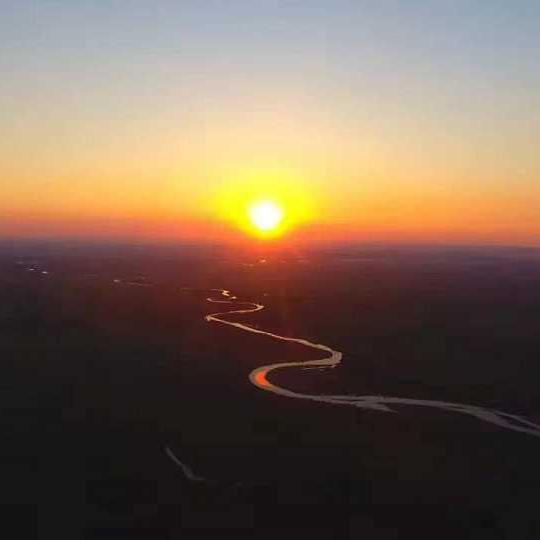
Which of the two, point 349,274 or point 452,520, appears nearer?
point 452,520

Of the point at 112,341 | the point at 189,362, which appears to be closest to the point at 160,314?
the point at 112,341

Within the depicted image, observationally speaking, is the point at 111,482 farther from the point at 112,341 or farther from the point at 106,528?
the point at 112,341

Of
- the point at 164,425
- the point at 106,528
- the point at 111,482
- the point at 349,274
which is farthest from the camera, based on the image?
the point at 349,274

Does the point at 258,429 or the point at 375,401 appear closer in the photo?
the point at 258,429

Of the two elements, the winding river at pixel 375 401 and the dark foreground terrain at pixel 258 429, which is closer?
the dark foreground terrain at pixel 258 429

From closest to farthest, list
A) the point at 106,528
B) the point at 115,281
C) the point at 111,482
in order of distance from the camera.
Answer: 1. the point at 106,528
2. the point at 111,482
3. the point at 115,281

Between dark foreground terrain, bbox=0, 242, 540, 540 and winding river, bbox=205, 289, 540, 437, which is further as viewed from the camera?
winding river, bbox=205, 289, 540, 437
